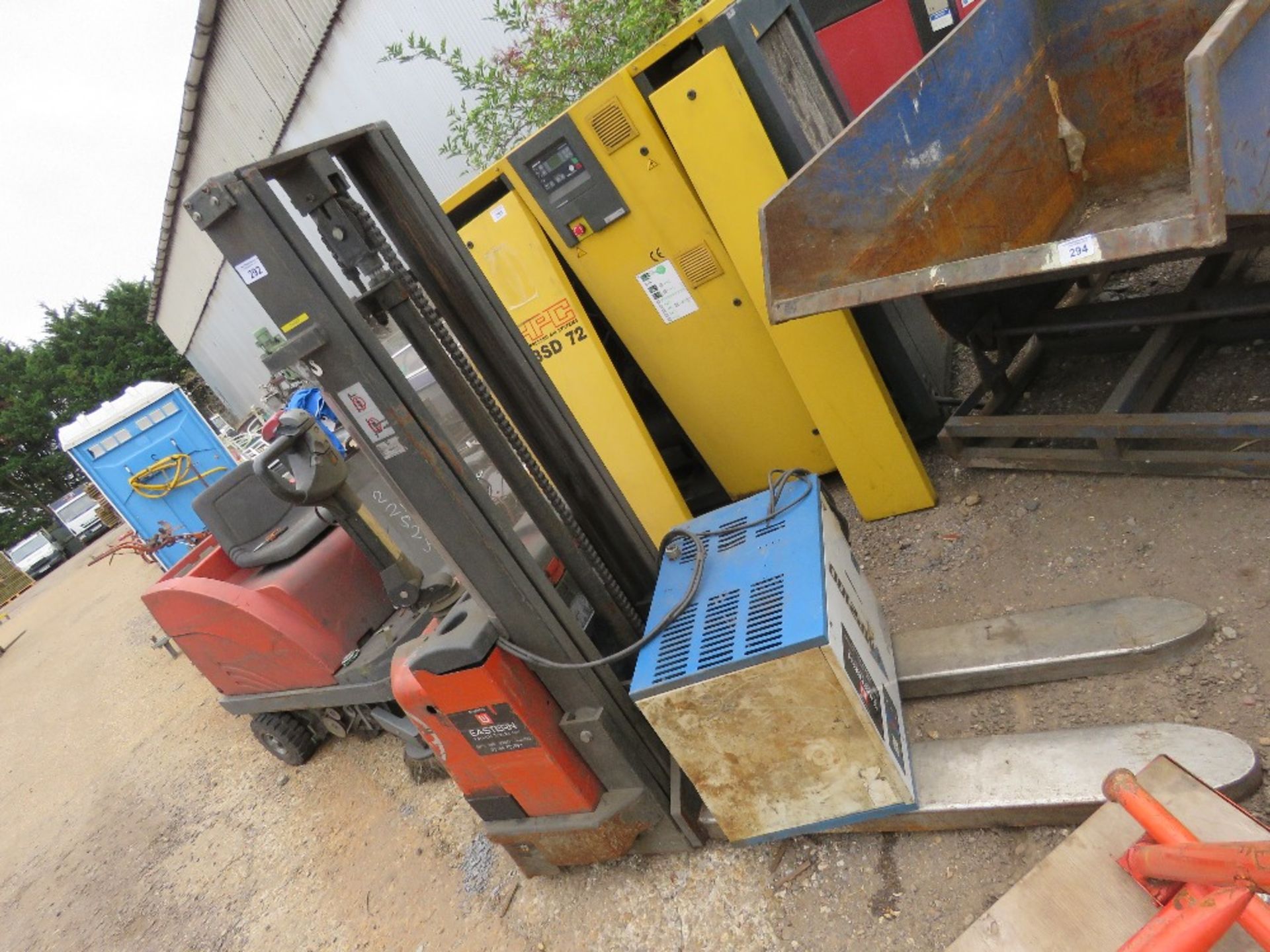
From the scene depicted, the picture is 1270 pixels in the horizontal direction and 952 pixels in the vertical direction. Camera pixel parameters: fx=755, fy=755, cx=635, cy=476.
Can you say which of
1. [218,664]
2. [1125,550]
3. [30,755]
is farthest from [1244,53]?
[30,755]

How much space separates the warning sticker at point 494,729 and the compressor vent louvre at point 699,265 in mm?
2337

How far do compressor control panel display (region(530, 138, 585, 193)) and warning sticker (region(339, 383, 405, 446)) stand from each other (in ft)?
6.62

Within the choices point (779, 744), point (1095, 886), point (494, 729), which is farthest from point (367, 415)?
point (1095, 886)

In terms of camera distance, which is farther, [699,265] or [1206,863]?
[699,265]

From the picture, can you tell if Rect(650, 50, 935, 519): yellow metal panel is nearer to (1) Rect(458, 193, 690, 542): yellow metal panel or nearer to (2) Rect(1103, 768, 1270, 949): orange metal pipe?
(1) Rect(458, 193, 690, 542): yellow metal panel

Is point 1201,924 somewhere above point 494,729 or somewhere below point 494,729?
below

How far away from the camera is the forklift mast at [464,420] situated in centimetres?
207

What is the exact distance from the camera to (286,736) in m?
4.75

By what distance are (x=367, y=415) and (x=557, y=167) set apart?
2060mm

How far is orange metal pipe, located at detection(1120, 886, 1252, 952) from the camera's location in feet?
4.55

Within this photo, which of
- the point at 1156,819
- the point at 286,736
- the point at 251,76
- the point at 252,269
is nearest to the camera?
the point at 1156,819

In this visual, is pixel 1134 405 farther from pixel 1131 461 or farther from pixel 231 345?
pixel 231 345

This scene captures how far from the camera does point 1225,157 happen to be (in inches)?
84.4

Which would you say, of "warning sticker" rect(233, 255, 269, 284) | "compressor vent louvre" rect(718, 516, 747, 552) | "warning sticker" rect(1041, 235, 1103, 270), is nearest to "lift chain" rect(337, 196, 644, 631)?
"warning sticker" rect(233, 255, 269, 284)
